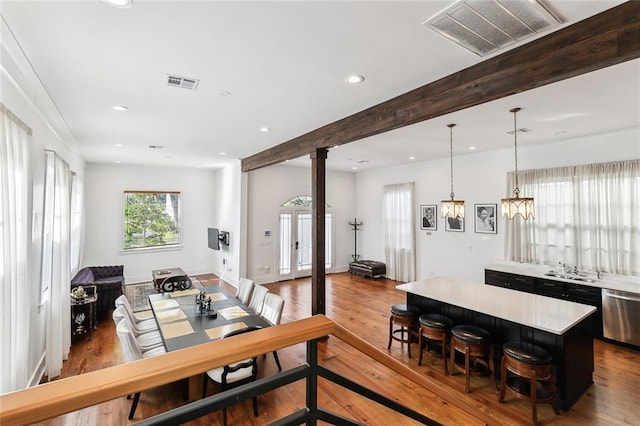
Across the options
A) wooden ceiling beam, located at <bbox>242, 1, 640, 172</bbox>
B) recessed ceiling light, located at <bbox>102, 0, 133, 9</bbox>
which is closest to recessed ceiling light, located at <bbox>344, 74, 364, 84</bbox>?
wooden ceiling beam, located at <bbox>242, 1, 640, 172</bbox>

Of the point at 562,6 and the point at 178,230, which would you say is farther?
the point at 178,230

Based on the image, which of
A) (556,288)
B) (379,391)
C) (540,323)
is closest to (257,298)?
(379,391)

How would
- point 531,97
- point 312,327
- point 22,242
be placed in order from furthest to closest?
1. point 531,97
2. point 22,242
3. point 312,327

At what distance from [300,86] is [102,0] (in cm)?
160

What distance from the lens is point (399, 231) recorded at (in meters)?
8.01

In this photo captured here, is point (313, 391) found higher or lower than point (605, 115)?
lower

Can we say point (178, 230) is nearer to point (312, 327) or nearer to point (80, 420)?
point (80, 420)

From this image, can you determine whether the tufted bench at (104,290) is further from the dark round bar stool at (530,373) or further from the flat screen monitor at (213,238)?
the dark round bar stool at (530,373)

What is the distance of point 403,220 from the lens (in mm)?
7906

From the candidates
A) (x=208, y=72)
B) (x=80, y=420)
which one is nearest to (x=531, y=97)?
(x=208, y=72)

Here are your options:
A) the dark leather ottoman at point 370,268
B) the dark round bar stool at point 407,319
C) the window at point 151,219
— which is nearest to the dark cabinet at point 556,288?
the dark round bar stool at point 407,319

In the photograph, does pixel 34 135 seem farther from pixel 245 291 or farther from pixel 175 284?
pixel 175 284

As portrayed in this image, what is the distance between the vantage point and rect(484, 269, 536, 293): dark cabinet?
4932 millimetres

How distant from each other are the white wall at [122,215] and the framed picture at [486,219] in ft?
23.7
